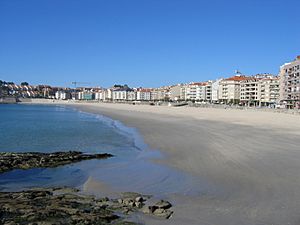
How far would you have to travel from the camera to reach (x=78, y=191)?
8.69 m

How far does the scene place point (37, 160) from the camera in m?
A: 13.1

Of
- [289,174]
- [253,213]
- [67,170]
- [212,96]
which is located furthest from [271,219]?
[212,96]

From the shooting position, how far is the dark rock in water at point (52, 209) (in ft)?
20.1

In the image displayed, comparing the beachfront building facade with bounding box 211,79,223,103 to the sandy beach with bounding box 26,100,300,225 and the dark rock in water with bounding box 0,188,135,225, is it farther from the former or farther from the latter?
the dark rock in water with bounding box 0,188,135,225

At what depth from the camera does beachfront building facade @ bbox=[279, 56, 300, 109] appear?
83.0 meters

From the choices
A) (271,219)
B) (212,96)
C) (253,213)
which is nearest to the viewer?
(271,219)

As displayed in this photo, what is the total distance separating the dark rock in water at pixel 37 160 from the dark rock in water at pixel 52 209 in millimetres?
4033

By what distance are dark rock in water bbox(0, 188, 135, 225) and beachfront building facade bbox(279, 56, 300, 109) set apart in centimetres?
7701

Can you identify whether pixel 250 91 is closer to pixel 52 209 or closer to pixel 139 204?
pixel 139 204

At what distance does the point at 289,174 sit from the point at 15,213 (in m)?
6.77

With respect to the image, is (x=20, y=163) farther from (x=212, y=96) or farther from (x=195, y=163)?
(x=212, y=96)

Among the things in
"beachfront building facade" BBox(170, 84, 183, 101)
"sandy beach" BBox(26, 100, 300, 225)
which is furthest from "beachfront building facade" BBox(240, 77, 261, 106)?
"sandy beach" BBox(26, 100, 300, 225)

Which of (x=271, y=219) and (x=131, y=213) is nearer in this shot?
(x=271, y=219)

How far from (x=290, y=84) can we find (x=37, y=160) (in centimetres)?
8363
